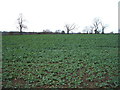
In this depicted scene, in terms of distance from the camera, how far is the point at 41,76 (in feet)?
19.0

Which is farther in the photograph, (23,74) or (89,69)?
(89,69)

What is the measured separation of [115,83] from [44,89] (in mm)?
2843

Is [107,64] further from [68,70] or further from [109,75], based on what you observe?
[68,70]

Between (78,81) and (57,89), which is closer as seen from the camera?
(57,89)

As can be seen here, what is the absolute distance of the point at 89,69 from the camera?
21.9ft

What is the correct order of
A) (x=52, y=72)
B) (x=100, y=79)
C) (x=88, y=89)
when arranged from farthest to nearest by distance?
1. (x=52, y=72)
2. (x=100, y=79)
3. (x=88, y=89)

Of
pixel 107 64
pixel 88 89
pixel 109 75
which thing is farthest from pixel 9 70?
pixel 107 64

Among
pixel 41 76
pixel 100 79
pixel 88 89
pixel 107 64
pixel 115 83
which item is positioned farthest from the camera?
pixel 107 64

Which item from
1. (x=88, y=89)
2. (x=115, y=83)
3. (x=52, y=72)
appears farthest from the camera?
(x=52, y=72)

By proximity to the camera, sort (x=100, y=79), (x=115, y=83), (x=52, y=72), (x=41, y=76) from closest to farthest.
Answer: (x=115, y=83) → (x=100, y=79) → (x=41, y=76) → (x=52, y=72)

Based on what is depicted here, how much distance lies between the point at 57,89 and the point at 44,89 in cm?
49

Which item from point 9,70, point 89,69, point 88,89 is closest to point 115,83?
point 88,89

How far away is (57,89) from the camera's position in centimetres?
471

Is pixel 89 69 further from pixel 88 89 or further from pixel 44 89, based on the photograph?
pixel 44 89
